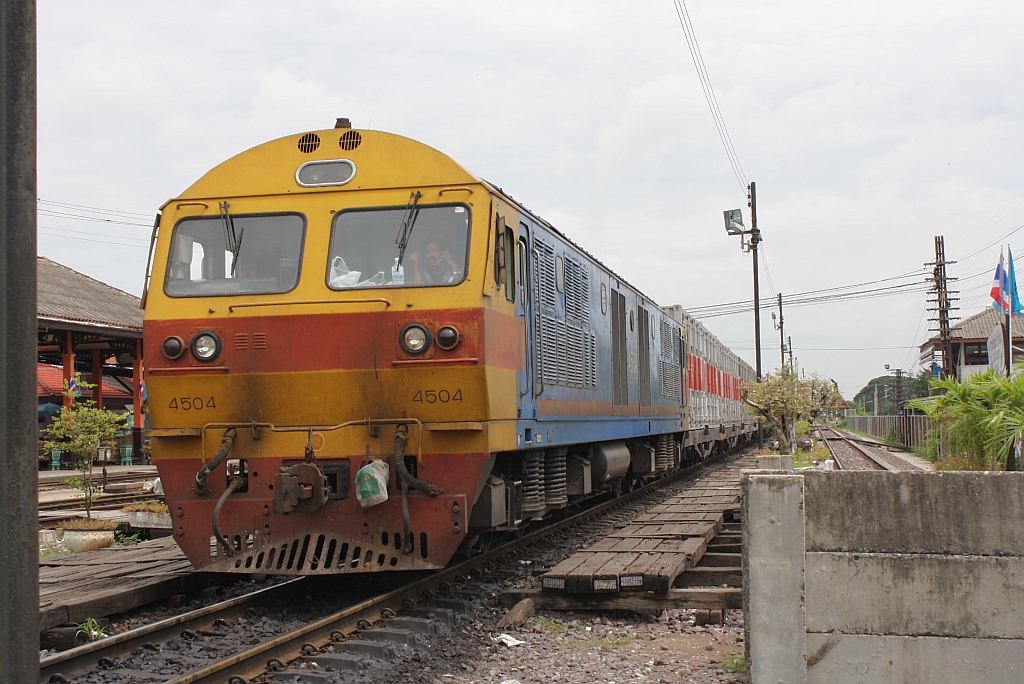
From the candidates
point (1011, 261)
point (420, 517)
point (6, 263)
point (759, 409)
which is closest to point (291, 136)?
point (420, 517)

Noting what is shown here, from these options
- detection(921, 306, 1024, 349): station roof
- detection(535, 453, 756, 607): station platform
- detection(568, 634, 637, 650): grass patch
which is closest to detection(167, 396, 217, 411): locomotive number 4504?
detection(535, 453, 756, 607): station platform

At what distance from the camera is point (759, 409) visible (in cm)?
2158

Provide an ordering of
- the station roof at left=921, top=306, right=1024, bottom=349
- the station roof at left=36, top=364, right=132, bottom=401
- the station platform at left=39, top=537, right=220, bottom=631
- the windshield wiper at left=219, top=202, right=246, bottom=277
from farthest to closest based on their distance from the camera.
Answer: the station roof at left=921, top=306, right=1024, bottom=349
the station roof at left=36, top=364, right=132, bottom=401
the windshield wiper at left=219, top=202, right=246, bottom=277
the station platform at left=39, top=537, right=220, bottom=631

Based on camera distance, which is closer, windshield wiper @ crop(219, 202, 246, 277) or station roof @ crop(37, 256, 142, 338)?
windshield wiper @ crop(219, 202, 246, 277)

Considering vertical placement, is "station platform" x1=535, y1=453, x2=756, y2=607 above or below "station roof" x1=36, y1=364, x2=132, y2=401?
below

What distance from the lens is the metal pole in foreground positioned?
3012mm

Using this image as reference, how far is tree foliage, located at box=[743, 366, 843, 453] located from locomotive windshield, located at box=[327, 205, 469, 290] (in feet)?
49.8

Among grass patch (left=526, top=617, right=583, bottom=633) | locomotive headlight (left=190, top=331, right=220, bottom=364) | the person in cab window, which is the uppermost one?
the person in cab window

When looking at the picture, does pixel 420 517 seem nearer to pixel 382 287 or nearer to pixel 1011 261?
pixel 382 287

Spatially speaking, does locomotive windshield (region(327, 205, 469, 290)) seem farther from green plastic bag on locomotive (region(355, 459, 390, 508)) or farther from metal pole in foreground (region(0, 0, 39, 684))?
metal pole in foreground (region(0, 0, 39, 684))

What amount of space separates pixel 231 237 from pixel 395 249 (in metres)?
1.42

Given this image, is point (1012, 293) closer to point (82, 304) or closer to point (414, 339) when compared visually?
point (414, 339)

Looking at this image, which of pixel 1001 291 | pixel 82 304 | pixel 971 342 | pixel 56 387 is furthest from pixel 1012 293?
pixel 971 342

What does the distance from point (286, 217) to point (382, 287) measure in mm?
1091
